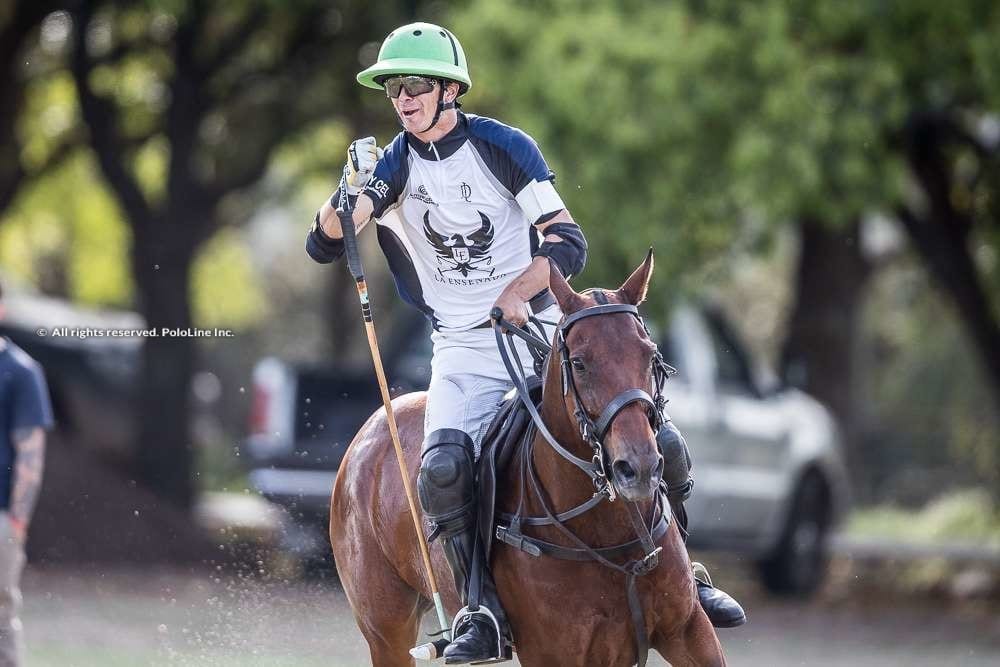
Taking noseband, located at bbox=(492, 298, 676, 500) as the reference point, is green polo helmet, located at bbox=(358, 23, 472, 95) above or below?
above

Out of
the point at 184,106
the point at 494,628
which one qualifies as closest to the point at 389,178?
the point at 494,628

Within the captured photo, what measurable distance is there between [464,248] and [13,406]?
3.22 m

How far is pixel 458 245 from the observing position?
6.28 meters

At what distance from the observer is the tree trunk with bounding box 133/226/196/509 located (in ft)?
57.5

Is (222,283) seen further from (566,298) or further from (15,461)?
(566,298)

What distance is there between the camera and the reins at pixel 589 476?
5297mm

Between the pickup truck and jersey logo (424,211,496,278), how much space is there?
21.0 ft

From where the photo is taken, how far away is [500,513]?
237 inches

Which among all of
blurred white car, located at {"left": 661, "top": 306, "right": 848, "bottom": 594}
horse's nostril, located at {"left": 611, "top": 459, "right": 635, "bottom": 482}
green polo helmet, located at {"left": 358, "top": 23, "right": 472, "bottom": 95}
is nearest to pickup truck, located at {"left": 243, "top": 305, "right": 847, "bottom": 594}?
blurred white car, located at {"left": 661, "top": 306, "right": 848, "bottom": 594}

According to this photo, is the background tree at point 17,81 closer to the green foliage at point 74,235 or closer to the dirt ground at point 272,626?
the green foliage at point 74,235

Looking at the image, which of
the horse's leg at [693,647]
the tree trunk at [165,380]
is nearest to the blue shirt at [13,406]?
the horse's leg at [693,647]

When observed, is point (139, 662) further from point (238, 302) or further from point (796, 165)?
point (238, 302)

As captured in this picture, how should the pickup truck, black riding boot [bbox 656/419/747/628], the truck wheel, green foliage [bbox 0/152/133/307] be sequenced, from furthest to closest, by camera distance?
green foliage [bbox 0/152/133/307] → the truck wheel → the pickup truck → black riding boot [bbox 656/419/747/628]

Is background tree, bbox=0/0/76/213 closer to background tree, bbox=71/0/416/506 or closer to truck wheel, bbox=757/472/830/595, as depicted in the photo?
background tree, bbox=71/0/416/506
